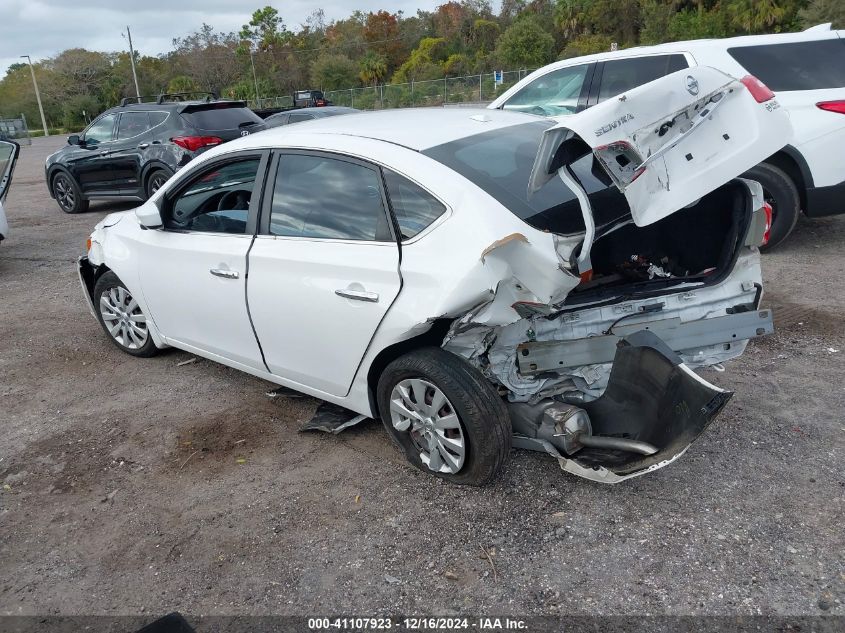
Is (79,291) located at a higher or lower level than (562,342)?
lower

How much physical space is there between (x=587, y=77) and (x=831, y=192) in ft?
8.65

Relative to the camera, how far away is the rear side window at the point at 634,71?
678 centimetres

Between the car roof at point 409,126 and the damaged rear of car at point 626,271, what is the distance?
4.8 inches

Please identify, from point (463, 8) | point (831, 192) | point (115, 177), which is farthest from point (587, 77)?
point (463, 8)

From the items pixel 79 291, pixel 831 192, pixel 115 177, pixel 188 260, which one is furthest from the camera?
pixel 115 177

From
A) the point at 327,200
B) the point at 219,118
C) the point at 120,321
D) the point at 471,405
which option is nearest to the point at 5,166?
the point at 219,118

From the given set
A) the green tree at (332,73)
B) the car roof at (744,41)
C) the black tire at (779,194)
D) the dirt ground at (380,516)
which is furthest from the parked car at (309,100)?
the green tree at (332,73)

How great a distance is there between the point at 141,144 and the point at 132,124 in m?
0.56

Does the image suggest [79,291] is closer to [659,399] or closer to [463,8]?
[659,399]

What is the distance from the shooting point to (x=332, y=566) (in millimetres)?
2951

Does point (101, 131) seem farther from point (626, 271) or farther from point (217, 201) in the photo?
point (626, 271)

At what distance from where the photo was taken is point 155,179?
35.0 ft

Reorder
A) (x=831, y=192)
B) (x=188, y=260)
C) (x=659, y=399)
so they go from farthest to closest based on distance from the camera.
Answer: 1. (x=831, y=192)
2. (x=188, y=260)
3. (x=659, y=399)

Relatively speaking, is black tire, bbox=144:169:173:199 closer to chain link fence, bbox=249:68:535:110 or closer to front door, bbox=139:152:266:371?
front door, bbox=139:152:266:371
